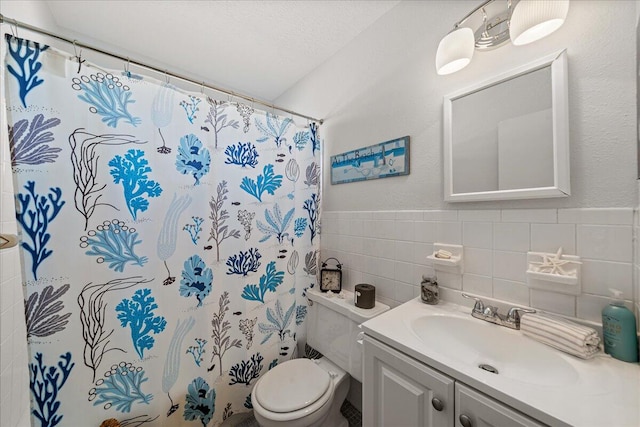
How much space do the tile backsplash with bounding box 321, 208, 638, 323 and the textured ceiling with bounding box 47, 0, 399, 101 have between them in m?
1.19

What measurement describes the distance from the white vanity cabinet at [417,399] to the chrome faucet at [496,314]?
0.39 meters

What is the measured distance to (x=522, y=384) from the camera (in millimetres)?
586

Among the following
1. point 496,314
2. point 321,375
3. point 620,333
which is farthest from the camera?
point 321,375

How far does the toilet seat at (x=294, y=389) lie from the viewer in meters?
1.06

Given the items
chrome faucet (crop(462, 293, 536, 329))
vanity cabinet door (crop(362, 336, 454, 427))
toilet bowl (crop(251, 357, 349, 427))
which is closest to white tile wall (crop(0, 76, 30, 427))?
toilet bowl (crop(251, 357, 349, 427))

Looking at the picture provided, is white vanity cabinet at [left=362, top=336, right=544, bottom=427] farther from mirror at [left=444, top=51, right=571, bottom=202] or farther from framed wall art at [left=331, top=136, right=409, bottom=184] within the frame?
framed wall art at [left=331, top=136, right=409, bottom=184]

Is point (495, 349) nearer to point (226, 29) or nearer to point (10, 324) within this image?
point (10, 324)

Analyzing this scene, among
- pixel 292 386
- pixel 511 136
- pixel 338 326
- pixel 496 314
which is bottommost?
pixel 292 386

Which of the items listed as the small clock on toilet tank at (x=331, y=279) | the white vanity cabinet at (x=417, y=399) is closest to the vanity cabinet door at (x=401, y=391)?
the white vanity cabinet at (x=417, y=399)

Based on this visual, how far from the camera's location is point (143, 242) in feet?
3.58

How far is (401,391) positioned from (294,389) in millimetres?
623

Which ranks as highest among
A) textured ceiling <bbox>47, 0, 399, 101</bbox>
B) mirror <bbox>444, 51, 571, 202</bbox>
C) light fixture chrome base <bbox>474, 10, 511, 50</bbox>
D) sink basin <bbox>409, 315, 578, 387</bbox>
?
textured ceiling <bbox>47, 0, 399, 101</bbox>

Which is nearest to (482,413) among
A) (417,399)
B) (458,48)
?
(417,399)

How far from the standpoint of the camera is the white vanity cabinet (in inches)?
23.3
